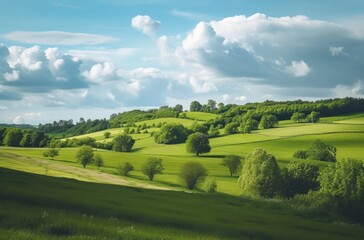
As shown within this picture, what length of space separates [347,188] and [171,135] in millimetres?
104088

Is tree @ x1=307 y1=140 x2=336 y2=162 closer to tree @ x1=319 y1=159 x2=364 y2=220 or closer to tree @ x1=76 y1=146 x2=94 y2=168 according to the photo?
tree @ x1=319 y1=159 x2=364 y2=220

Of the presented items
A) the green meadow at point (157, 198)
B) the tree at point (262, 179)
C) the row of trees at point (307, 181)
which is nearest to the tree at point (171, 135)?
the green meadow at point (157, 198)

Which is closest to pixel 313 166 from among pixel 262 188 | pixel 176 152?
pixel 262 188

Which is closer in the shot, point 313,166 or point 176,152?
point 313,166

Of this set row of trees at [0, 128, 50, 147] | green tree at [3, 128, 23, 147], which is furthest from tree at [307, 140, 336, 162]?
green tree at [3, 128, 23, 147]

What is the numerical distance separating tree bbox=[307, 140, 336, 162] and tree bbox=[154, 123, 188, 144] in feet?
200

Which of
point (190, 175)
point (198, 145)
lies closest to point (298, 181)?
point (190, 175)

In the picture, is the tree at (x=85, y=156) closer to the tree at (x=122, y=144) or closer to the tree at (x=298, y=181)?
the tree at (x=122, y=144)

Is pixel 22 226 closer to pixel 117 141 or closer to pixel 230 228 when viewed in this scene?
pixel 230 228

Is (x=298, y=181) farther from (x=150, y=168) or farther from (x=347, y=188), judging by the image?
(x=150, y=168)

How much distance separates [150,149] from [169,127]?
20269 millimetres

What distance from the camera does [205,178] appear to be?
108m

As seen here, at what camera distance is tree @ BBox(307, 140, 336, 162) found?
13425 cm

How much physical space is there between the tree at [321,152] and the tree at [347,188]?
44966mm
